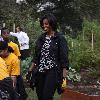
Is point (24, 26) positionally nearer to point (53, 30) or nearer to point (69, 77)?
point (69, 77)

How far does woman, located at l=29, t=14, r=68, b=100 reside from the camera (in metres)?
8.86

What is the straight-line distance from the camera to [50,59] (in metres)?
8.88

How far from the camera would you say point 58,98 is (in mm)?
12688

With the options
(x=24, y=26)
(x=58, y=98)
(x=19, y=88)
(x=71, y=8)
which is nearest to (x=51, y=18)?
(x=19, y=88)

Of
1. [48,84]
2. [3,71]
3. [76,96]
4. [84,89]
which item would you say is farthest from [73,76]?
[3,71]

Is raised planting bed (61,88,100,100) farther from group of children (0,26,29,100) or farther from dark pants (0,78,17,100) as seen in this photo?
dark pants (0,78,17,100)

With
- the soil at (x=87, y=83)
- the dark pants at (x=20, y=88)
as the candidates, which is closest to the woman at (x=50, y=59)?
the dark pants at (x=20, y=88)

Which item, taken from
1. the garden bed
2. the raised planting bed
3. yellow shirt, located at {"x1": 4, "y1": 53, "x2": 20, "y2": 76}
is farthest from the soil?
yellow shirt, located at {"x1": 4, "y1": 53, "x2": 20, "y2": 76}

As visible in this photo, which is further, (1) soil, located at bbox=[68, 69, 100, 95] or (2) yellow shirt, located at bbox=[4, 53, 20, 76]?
(1) soil, located at bbox=[68, 69, 100, 95]

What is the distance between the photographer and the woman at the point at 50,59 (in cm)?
886

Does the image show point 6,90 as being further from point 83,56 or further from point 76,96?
point 83,56

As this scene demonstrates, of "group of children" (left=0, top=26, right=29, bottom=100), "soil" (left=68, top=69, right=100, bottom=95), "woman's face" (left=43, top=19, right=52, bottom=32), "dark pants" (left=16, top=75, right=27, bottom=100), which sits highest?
"woman's face" (left=43, top=19, right=52, bottom=32)

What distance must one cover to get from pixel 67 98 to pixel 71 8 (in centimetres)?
2347

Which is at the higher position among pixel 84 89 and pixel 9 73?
pixel 9 73
